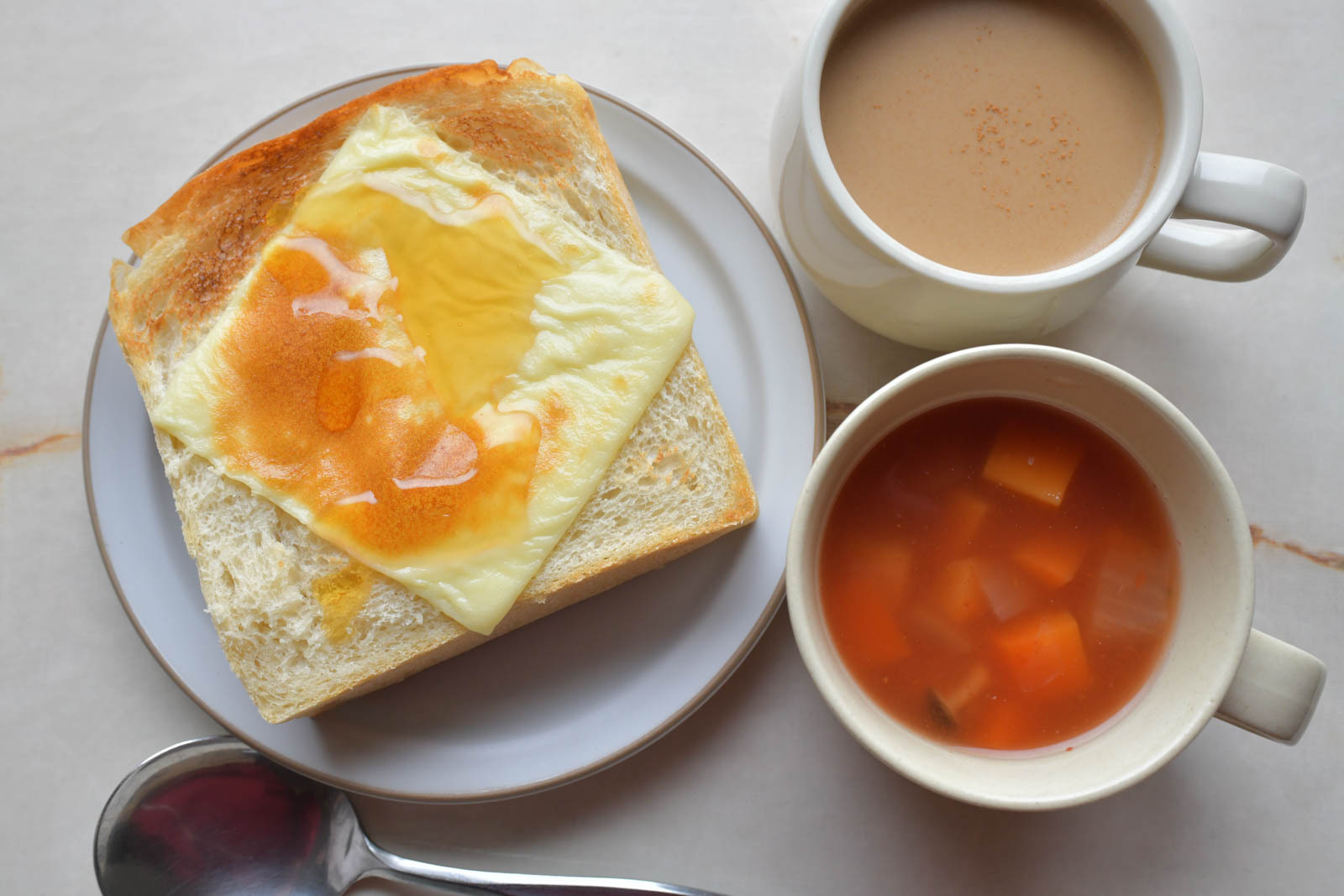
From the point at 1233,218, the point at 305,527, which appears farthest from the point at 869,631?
the point at 305,527

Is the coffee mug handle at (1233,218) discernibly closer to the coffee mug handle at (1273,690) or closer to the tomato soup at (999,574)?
the tomato soup at (999,574)

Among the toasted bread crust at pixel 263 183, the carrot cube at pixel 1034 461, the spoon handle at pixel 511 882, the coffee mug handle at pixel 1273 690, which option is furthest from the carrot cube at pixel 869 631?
the toasted bread crust at pixel 263 183

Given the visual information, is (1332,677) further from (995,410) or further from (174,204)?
(174,204)

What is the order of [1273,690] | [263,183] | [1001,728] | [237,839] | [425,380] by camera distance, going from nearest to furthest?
[1273,690]
[1001,728]
[425,380]
[263,183]
[237,839]

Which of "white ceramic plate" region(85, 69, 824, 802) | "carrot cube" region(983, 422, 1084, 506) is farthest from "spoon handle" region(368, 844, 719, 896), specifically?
"carrot cube" region(983, 422, 1084, 506)

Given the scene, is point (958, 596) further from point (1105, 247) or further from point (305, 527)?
point (305, 527)

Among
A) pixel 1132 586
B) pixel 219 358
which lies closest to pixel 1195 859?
pixel 1132 586
